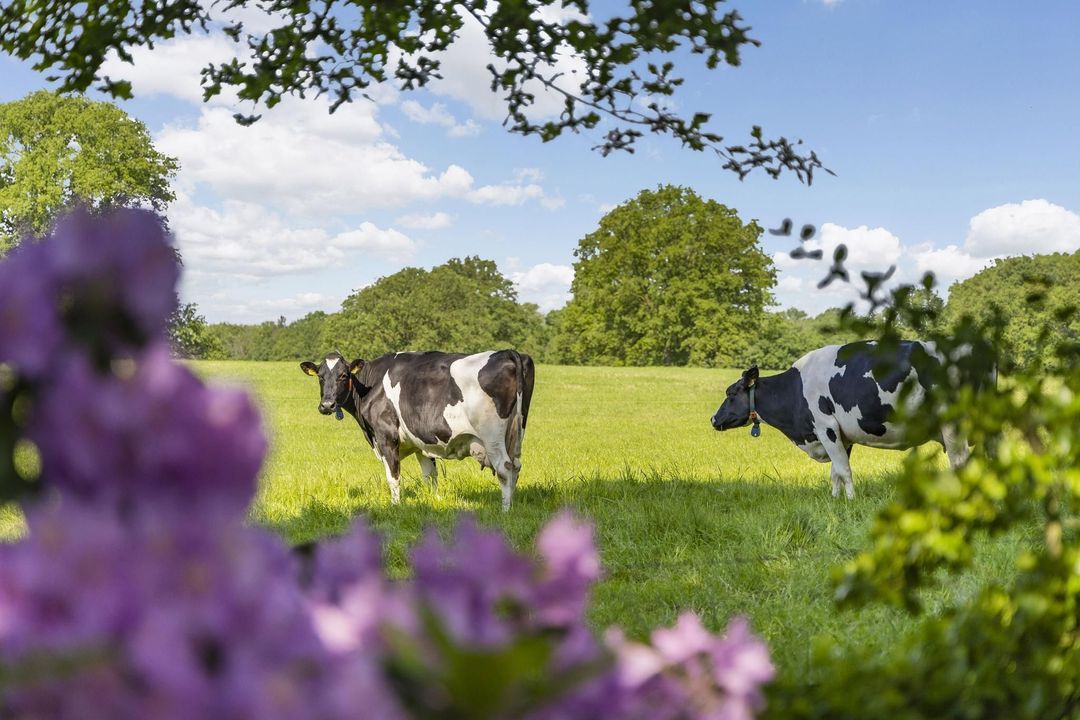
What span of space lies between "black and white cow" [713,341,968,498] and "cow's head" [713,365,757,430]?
3.7 inches

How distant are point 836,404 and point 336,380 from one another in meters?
5.89

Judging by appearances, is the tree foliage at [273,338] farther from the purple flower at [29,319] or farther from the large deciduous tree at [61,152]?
the purple flower at [29,319]

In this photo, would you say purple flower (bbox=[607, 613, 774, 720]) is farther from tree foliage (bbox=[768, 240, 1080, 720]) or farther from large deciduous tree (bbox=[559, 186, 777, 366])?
large deciduous tree (bbox=[559, 186, 777, 366])

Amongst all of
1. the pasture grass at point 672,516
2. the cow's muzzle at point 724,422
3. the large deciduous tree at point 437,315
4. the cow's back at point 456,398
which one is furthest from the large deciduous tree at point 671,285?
the cow's back at point 456,398

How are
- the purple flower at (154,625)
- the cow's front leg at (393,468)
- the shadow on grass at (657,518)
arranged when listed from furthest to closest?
the cow's front leg at (393,468) < the shadow on grass at (657,518) < the purple flower at (154,625)

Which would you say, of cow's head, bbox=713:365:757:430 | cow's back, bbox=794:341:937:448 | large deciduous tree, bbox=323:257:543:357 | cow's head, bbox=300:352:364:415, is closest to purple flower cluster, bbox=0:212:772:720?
cow's back, bbox=794:341:937:448

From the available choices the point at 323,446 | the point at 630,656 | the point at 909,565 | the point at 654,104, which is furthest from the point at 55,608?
the point at 323,446

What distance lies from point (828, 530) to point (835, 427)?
9.02ft

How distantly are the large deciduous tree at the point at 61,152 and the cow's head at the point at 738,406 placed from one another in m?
37.9

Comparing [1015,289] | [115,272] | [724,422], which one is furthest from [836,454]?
[1015,289]

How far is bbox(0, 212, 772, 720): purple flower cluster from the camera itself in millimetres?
Result: 737

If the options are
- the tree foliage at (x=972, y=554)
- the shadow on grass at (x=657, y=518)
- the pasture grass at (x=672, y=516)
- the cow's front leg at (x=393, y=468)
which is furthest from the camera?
the cow's front leg at (x=393, y=468)

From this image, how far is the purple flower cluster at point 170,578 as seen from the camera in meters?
0.74

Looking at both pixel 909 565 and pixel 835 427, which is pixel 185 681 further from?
pixel 835 427
